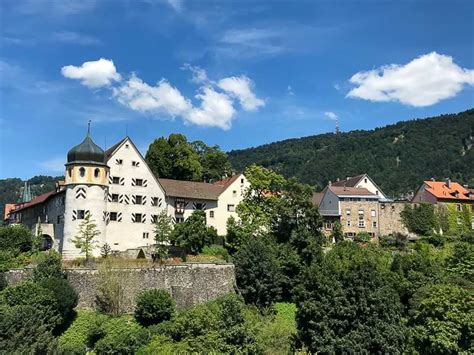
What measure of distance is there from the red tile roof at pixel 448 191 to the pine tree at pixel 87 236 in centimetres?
4764

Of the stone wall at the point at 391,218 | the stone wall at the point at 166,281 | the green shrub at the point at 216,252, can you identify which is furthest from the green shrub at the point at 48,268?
the stone wall at the point at 391,218

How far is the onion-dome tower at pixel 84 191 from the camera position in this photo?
5841 cm

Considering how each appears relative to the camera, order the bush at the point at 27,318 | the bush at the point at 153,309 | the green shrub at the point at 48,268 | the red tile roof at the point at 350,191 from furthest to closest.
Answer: the red tile roof at the point at 350,191 < the green shrub at the point at 48,268 < the bush at the point at 153,309 < the bush at the point at 27,318

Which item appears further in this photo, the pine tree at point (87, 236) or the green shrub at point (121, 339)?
the pine tree at point (87, 236)

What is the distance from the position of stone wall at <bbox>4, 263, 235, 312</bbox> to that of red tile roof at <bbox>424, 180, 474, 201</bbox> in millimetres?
38206

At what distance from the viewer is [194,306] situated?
52.3 m

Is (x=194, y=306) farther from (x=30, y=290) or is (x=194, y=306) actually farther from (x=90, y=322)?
(x=30, y=290)

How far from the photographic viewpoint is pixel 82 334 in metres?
47.8

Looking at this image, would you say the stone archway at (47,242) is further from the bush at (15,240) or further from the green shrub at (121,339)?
the green shrub at (121,339)

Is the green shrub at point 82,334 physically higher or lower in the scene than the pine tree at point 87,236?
lower

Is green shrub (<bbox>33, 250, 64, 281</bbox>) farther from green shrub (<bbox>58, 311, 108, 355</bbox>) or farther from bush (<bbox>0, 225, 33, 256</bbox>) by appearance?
bush (<bbox>0, 225, 33, 256</bbox>)

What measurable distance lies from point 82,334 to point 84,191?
1697 cm

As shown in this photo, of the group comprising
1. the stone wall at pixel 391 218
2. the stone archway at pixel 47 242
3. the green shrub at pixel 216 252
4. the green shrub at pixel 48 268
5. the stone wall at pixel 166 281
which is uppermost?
the stone wall at pixel 391 218

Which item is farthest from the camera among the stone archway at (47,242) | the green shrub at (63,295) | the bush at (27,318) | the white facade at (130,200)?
the stone archway at (47,242)
